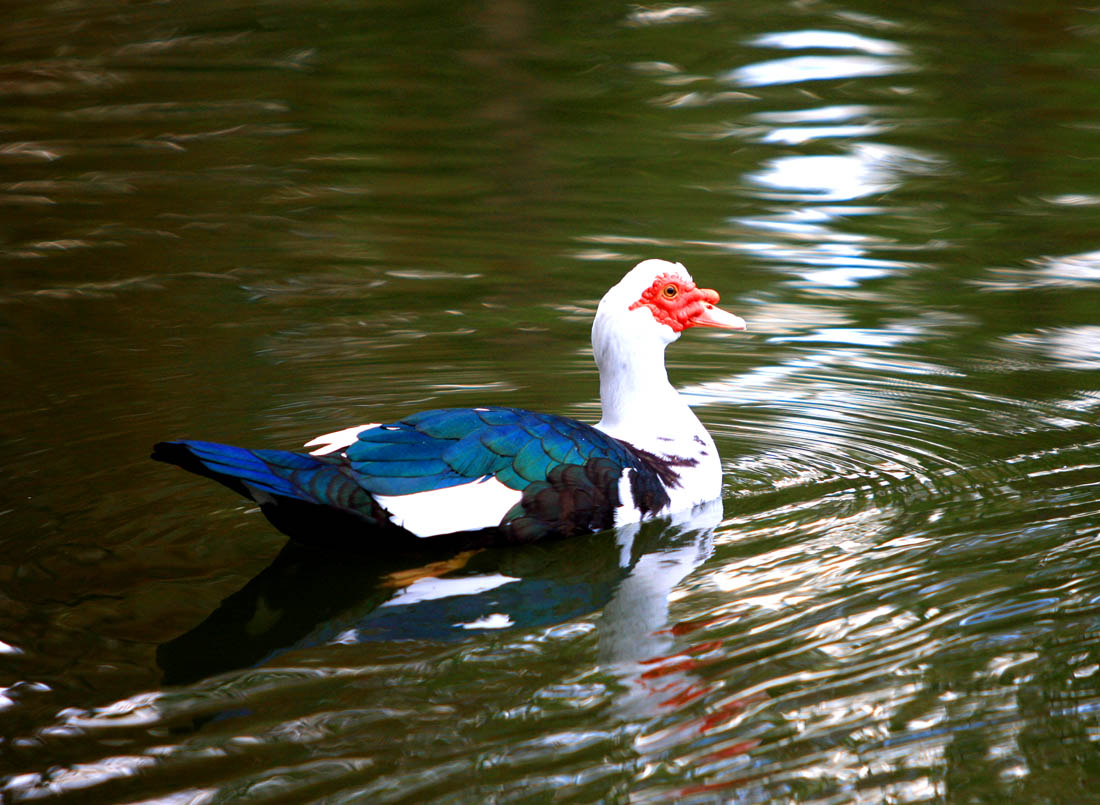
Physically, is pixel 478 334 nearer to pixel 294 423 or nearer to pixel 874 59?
pixel 294 423

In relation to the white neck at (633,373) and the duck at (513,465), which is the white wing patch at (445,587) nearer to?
the duck at (513,465)

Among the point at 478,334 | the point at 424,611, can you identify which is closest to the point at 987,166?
the point at 478,334

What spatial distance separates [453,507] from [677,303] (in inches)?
60.6

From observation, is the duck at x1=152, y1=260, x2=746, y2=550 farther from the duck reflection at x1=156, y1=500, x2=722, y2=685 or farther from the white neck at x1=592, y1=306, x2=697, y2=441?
the duck reflection at x1=156, y1=500, x2=722, y2=685

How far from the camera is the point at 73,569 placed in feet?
18.3

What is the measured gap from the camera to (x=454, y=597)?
5.43 meters

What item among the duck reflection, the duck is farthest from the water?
the duck

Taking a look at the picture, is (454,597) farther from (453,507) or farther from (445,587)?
(453,507)

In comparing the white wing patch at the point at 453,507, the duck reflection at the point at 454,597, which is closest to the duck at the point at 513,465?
the white wing patch at the point at 453,507

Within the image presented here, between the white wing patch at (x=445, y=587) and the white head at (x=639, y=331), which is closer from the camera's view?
the white wing patch at (x=445, y=587)

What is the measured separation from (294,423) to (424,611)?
229cm

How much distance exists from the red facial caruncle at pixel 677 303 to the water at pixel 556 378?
29.0 inches

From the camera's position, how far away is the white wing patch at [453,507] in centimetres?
554

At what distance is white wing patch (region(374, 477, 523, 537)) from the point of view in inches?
218
